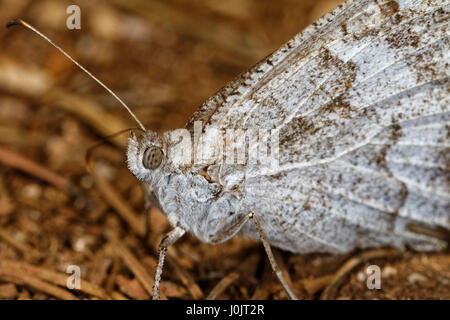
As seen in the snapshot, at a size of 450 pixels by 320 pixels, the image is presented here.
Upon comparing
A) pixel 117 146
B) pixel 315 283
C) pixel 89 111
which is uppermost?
pixel 89 111

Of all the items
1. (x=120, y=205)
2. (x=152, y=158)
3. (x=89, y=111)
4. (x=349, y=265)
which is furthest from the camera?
(x=89, y=111)

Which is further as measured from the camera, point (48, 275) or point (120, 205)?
point (120, 205)

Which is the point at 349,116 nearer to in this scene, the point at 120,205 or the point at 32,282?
the point at 120,205

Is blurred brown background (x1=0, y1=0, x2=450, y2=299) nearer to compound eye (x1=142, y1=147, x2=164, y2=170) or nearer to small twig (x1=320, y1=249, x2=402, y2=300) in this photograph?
small twig (x1=320, y1=249, x2=402, y2=300)

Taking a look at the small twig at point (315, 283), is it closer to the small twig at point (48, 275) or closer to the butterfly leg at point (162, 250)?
the butterfly leg at point (162, 250)

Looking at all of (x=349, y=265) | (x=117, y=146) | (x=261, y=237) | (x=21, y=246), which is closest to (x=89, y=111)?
(x=117, y=146)
